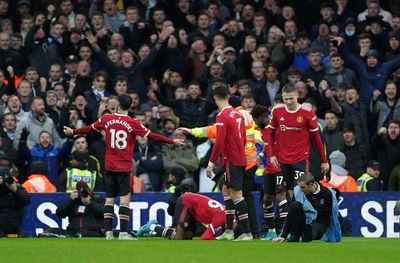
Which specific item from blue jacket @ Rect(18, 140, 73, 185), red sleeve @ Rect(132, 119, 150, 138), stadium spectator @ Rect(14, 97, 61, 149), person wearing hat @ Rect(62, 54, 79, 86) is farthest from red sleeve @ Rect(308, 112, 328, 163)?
person wearing hat @ Rect(62, 54, 79, 86)

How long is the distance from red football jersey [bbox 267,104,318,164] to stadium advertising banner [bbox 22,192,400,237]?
159 inches

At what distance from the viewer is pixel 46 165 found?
1035 inches

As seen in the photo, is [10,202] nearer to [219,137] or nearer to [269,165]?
[219,137]

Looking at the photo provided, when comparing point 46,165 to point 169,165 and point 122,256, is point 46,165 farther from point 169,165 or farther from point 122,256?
point 122,256

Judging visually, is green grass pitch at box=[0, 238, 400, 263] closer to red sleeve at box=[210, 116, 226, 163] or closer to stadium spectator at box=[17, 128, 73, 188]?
red sleeve at box=[210, 116, 226, 163]

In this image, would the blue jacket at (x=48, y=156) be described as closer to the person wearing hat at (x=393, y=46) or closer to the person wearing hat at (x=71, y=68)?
the person wearing hat at (x=71, y=68)

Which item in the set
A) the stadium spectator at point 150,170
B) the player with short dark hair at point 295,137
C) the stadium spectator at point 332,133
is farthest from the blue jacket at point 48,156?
the player with short dark hair at point 295,137

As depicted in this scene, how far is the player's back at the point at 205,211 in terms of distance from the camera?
21484 mm

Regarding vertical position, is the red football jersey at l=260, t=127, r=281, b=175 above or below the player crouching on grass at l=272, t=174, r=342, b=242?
above

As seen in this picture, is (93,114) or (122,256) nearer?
(122,256)

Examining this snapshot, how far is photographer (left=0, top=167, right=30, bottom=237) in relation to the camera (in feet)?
75.8

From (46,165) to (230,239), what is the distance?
6441 millimetres

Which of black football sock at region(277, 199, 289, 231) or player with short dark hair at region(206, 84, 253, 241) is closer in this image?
player with short dark hair at region(206, 84, 253, 241)

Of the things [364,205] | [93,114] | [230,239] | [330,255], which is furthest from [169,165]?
[330,255]
